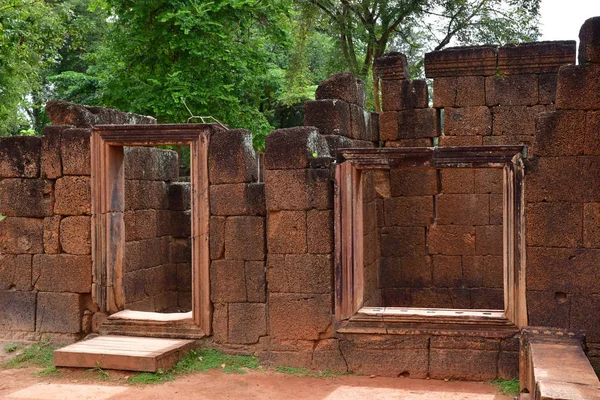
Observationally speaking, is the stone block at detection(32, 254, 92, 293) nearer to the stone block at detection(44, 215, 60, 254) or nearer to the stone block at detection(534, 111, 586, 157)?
the stone block at detection(44, 215, 60, 254)

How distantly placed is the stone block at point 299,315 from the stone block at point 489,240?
380 cm

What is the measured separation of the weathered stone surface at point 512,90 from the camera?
1157cm

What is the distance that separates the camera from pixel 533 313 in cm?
829

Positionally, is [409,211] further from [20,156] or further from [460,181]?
[20,156]

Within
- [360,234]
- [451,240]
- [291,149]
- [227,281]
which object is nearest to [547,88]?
[451,240]

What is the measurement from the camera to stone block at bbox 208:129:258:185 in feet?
30.2

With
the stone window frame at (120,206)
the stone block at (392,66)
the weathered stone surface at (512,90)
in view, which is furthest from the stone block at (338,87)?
the weathered stone surface at (512,90)

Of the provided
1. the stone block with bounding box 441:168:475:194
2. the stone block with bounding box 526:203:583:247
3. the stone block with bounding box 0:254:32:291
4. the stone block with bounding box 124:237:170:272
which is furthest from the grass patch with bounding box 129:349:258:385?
the stone block with bounding box 441:168:475:194

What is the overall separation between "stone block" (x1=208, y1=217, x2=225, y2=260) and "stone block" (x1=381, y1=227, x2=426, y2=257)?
3544 millimetres

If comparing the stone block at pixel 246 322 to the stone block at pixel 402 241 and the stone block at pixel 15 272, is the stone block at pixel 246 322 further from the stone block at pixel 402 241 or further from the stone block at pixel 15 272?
the stone block at pixel 402 241

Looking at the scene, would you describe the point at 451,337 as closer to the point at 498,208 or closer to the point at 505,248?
the point at 505,248

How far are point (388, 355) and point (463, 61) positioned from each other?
16.8 ft

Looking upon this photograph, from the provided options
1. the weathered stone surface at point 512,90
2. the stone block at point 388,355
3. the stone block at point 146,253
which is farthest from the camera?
the weathered stone surface at point 512,90

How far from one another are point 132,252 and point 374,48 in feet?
35.8
